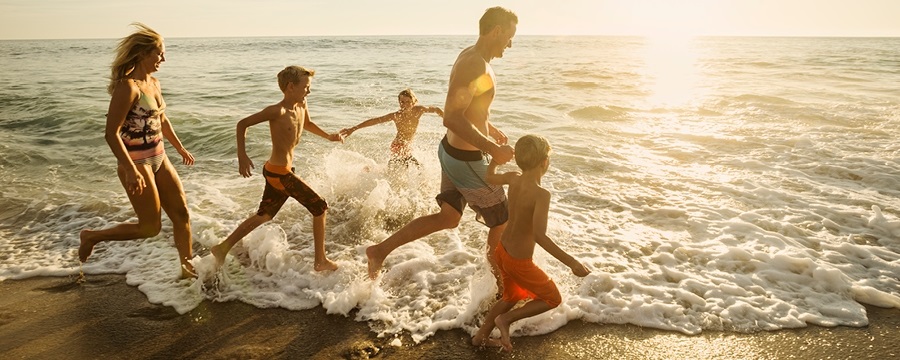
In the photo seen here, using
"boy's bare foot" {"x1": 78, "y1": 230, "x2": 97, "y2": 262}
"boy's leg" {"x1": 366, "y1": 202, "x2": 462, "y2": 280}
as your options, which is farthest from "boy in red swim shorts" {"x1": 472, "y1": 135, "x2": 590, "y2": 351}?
"boy's bare foot" {"x1": 78, "y1": 230, "x2": 97, "y2": 262}

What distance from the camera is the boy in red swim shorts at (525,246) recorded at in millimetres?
3184

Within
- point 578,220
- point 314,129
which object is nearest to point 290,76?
point 314,129

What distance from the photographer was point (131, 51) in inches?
140

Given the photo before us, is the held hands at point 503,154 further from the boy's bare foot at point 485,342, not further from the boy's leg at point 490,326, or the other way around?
the boy's bare foot at point 485,342

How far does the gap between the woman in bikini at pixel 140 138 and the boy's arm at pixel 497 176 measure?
7.94ft

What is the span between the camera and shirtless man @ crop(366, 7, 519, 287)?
11.2ft

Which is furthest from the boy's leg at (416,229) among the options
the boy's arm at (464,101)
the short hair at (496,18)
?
the short hair at (496,18)

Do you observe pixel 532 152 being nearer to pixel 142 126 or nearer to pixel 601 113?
pixel 142 126

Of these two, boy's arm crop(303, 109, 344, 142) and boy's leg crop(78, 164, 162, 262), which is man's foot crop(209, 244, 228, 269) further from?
boy's arm crop(303, 109, 344, 142)

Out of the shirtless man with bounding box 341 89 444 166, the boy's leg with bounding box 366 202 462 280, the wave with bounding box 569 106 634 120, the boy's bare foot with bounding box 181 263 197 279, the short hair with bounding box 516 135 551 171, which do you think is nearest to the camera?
the short hair with bounding box 516 135 551 171

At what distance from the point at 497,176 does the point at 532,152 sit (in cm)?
40

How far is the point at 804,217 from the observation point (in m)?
6.04

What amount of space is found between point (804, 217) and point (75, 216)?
878 centimetres

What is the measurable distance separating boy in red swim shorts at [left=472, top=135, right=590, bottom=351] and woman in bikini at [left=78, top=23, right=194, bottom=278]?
2479 millimetres
